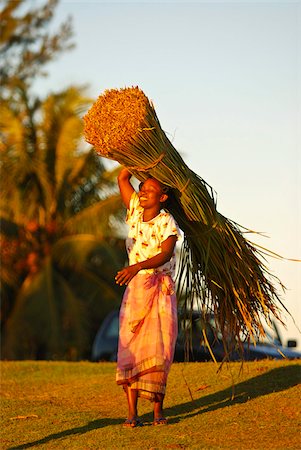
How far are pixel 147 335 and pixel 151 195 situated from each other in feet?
3.95

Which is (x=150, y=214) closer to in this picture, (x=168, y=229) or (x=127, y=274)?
(x=168, y=229)

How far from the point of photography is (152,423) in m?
8.58

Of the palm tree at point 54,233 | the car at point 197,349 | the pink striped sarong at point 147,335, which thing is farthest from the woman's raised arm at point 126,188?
the palm tree at point 54,233

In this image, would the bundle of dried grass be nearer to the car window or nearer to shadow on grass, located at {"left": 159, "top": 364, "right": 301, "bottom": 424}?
shadow on grass, located at {"left": 159, "top": 364, "right": 301, "bottom": 424}

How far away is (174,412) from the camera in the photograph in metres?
9.27

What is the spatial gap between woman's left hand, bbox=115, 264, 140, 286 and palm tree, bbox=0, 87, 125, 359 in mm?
16599

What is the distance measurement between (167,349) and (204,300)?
76cm

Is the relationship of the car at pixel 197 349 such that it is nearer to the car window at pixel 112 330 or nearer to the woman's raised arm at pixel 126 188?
the car window at pixel 112 330

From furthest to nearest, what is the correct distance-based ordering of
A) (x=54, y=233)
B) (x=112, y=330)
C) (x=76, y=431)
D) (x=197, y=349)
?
(x=54, y=233) → (x=112, y=330) → (x=197, y=349) → (x=76, y=431)

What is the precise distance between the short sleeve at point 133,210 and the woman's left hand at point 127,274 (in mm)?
560

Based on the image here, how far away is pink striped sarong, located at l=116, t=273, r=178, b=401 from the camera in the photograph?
8359mm

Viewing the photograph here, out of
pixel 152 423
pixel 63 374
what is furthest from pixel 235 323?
pixel 63 374

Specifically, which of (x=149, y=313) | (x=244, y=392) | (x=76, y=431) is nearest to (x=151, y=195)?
(x=149, y=313)

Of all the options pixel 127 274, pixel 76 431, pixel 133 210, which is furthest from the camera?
pixel 133 210
